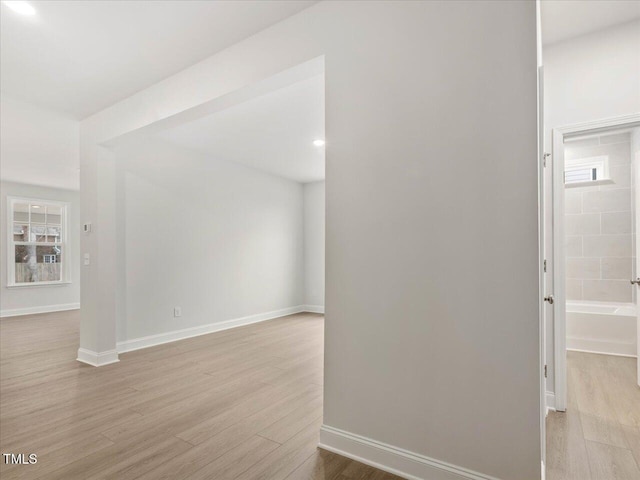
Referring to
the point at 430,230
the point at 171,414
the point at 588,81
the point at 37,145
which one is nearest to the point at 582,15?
the point at 588,81

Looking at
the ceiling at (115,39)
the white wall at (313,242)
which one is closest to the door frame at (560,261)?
the ceiling at (115,39)

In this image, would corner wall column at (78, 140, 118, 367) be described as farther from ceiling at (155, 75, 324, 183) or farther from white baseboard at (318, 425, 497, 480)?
white baseboard at (318, 425, 497, 480)

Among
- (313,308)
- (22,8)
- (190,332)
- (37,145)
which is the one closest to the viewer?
(22,8)

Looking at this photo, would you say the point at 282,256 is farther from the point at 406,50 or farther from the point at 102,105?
the point at 406,50

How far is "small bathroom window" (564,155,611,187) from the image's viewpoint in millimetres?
4695

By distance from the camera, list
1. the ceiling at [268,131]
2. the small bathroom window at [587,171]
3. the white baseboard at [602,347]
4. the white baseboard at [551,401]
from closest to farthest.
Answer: the white baseboard at [551,401] → the ceiling at [268,131] → the white baseboard at [602,347] → the small bathroom window at [587,171]

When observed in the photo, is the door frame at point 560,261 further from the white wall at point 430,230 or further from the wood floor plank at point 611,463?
the white wall at point 430,230

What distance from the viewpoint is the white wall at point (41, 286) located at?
690cm

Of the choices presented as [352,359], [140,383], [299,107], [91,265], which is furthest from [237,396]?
[299,107]

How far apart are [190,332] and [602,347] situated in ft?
17.2

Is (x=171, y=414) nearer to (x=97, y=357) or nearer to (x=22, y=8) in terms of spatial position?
(x=97, y=357)

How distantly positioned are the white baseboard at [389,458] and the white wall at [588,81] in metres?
1.40

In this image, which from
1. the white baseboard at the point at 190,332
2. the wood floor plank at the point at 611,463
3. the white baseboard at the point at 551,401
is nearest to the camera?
the wood floor plank at the point at 611,463

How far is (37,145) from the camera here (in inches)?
189
